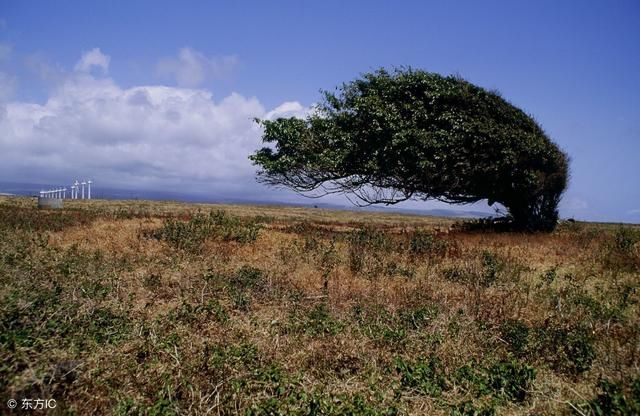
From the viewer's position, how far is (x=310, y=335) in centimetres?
685

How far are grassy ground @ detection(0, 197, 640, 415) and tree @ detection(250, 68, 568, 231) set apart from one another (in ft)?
30.6

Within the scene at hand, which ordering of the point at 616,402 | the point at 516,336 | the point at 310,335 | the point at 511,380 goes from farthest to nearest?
the point at 516,336
the point at 310,335
the point at 511,380
the point at 616,402

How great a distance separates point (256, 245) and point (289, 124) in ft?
36.7

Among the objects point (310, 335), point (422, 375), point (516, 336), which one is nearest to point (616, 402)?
point (422, 375)

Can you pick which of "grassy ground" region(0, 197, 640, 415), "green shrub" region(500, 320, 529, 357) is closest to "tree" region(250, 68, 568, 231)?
"grassy ground" region(0, 197, 640, 415)

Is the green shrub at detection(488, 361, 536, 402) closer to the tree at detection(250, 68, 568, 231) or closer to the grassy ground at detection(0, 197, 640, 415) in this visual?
the grassy ground at detection(0, 197, 640, 415)

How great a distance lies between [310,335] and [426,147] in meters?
15.8

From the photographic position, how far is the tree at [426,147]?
69.4ft

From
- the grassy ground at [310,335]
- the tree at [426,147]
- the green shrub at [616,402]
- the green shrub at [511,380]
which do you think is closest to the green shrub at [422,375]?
the grassy ground at [310,335]

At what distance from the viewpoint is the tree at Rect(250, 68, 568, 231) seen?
21156 mm

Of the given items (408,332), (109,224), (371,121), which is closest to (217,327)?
(408,332)

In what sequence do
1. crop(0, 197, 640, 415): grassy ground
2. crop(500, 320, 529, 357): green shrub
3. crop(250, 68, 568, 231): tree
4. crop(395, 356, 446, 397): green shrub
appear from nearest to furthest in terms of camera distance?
1. crop(0, 197, 640, 415): grassy ground
2. crop(395, 356, 446, 397): green shrub
3. crop(500, 320, 529, 357): green shrub
4. crop(250, 68, 568, 231): tree

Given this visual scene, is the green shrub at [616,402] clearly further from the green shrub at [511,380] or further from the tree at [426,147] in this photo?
the tree at [426,147]

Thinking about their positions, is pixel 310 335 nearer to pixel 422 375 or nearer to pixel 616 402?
pixel 422 375
